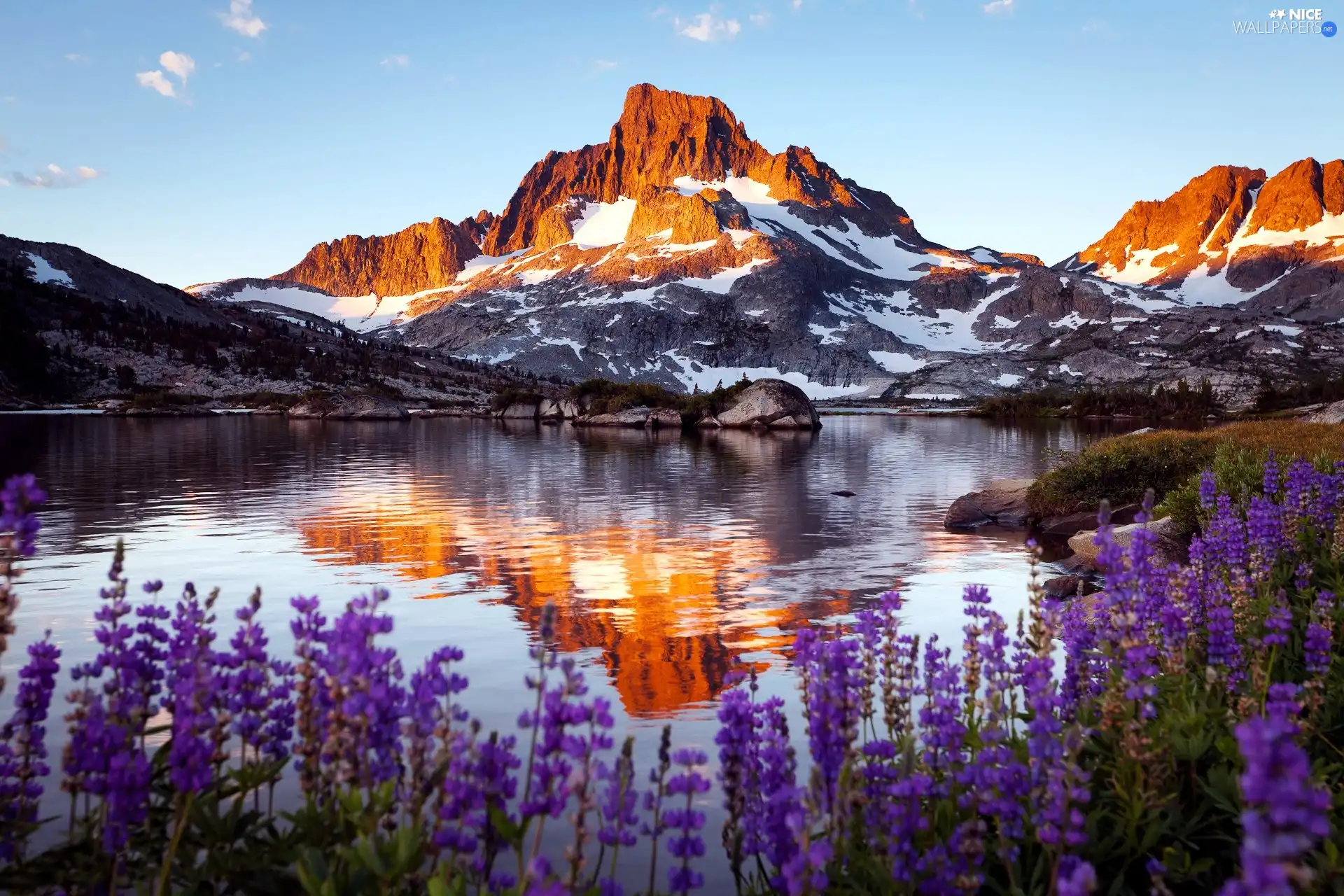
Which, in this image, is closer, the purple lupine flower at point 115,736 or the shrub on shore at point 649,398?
the purple lupine flower at point 115,736

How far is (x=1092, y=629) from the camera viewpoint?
8539mm

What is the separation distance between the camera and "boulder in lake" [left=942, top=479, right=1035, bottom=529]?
29391 millimetres

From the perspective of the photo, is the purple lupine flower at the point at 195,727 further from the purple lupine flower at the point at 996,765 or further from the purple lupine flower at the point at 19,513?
the purple lupine flower at the point at 996,765

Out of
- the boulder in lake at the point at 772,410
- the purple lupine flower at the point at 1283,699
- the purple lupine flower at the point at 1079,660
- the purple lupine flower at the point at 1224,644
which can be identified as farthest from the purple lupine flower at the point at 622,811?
the boulder in lake at the point at 772,410

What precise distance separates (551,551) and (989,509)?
15756mm

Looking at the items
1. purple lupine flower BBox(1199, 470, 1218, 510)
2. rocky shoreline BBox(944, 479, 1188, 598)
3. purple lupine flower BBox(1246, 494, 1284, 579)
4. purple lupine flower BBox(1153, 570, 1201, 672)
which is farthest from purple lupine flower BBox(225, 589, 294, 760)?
rocky shoreline BBox(944, 479, 1188, 598)

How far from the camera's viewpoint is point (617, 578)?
1980 centimetres

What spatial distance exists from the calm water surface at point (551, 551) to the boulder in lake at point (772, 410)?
5392 centimetres

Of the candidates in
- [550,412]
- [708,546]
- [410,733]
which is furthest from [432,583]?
[550,412]

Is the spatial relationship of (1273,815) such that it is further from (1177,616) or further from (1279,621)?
(1279,621)

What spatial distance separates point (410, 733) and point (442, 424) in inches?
4510

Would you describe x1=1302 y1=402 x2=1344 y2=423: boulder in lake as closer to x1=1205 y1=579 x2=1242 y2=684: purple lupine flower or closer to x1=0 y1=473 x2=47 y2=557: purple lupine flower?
x1=1205 y1=579 x2=1242 y2=684: purple lupine flower

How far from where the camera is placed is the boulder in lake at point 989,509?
29391 millimetres

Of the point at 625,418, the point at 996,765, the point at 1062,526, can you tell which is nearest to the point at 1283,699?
the point at 996,765
